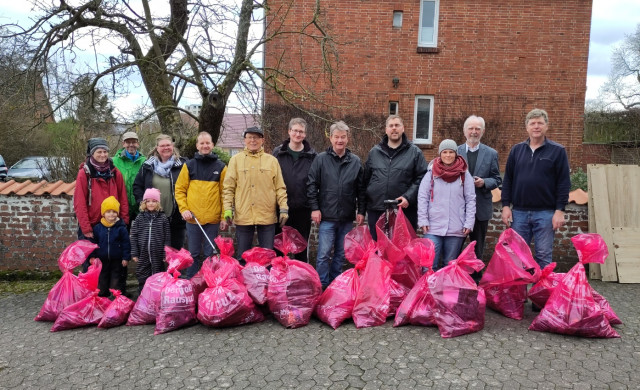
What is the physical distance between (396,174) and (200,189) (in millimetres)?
1834

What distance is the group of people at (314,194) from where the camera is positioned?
3.98m

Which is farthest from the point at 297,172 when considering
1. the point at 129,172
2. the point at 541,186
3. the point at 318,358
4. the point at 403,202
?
the point at 541,186

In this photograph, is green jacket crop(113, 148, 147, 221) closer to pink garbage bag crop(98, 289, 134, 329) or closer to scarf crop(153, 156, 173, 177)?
scarf crop(153, 156, 173, 177)

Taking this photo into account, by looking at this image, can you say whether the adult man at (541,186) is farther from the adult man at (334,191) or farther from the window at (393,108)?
the window at (393,108)

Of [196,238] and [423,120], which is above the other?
[423,120]

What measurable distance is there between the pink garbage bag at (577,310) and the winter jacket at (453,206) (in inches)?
33.6

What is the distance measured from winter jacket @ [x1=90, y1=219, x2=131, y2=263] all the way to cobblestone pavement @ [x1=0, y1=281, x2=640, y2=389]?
77 cm

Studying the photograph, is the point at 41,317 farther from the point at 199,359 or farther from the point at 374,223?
the point at 374,223

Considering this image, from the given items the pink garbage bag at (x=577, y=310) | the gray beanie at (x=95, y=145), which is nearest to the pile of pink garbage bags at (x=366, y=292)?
the pink garbage bag at (x=577, y=310)

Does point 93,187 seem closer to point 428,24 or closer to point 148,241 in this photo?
point 148,241

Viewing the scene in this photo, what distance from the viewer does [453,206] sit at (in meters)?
3.95

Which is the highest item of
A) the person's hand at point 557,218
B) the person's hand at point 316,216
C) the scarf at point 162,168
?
the scarf at point 162,168

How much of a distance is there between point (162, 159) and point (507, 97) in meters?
9.80

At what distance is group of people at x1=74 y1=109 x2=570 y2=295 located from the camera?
157 inches
